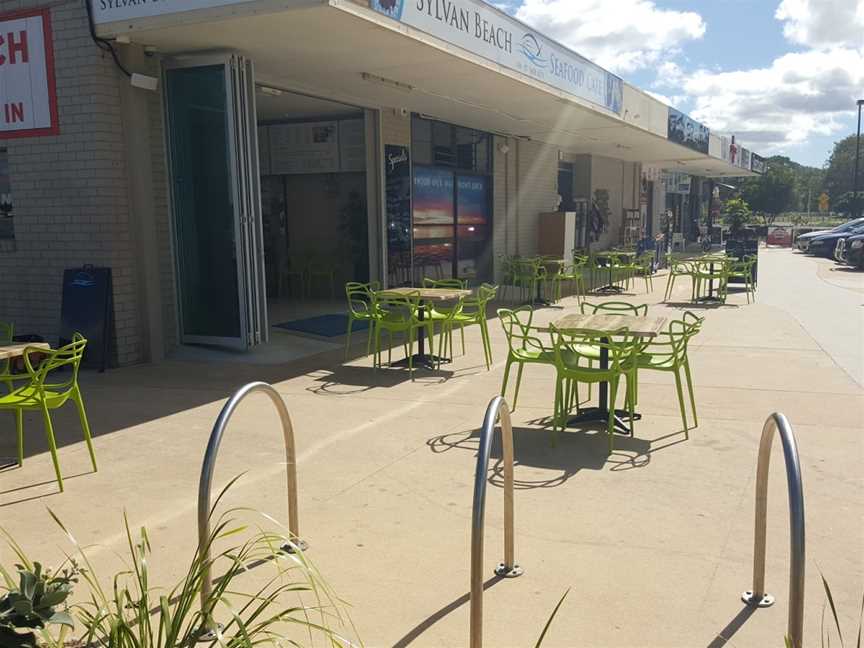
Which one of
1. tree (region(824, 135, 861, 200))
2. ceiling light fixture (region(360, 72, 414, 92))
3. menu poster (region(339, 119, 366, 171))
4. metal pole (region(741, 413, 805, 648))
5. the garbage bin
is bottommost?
metal pole (region(741, 413, 805, 648))

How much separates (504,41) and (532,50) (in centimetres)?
96

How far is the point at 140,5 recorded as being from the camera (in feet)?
23.6

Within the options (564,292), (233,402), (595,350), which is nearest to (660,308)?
(564,292)

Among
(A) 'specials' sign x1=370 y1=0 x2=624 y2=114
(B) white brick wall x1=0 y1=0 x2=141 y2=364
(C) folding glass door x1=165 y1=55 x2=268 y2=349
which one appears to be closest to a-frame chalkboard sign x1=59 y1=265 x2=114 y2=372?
(B) white brick wall x1=0 y1=0 x2=141 y2=364

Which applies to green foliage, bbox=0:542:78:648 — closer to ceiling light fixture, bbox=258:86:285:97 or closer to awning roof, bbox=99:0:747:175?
awning roof, bbox=99:0:747:175

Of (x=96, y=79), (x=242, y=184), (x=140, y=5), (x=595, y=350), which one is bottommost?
(x=595, y=350)

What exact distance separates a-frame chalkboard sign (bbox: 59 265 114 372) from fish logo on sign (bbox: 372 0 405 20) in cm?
376

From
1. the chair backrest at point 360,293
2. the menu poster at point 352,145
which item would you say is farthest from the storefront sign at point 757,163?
the chair backrest at point 360,293

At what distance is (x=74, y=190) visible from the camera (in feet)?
26.2

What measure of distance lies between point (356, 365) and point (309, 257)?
6.16 metres

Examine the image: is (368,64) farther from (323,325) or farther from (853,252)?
(853,252)

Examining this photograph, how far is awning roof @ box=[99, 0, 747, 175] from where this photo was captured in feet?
22.8

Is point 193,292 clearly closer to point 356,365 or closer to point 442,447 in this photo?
point 356,365

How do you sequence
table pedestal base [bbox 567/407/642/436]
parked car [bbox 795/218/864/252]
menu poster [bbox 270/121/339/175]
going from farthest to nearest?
parked car [bbox 795/218/864/252]
menu poster [bbox 270/121/339/175]
table pedestal base [bbox 567/407/642/436]
